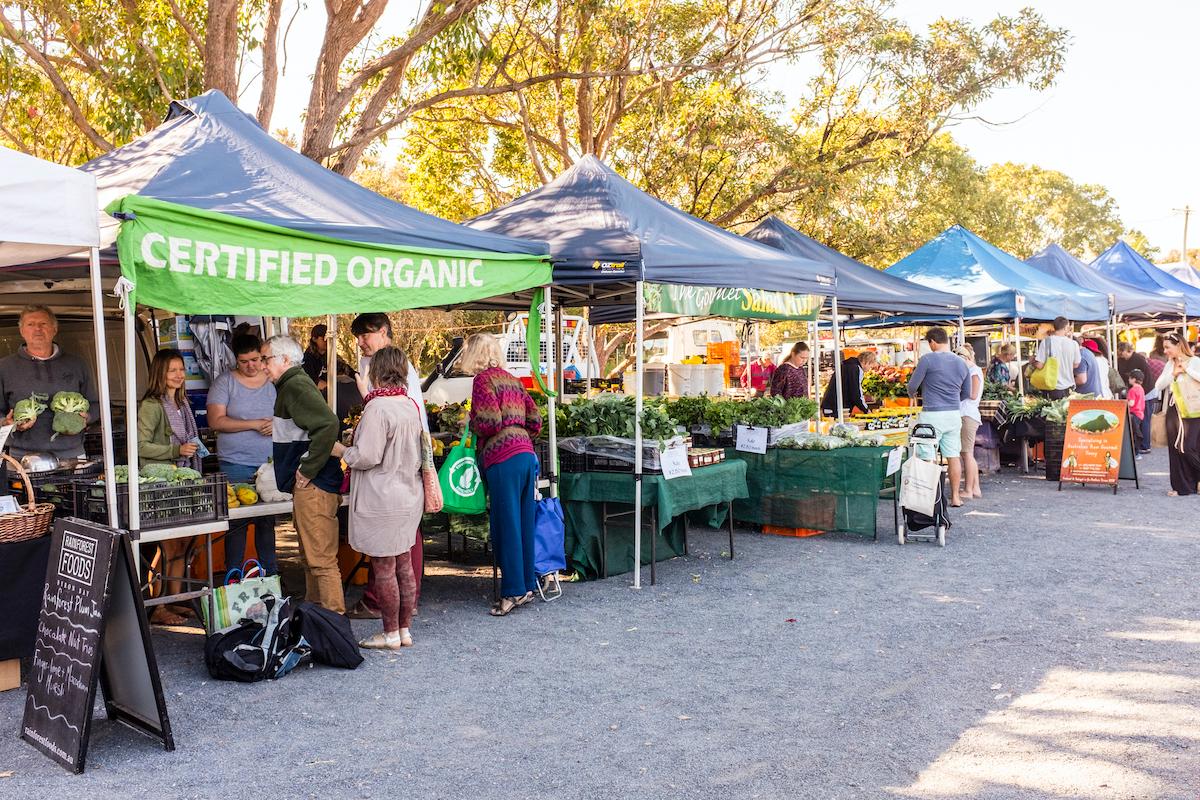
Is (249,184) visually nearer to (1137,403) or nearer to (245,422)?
(245,422)

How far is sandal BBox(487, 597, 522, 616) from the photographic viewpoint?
677 cm

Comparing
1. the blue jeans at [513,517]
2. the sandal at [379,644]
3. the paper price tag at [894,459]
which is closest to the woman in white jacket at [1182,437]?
the paper price tag at [894,459]

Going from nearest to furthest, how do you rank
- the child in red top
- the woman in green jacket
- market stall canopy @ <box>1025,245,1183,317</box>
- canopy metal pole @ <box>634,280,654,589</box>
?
the woman in green jacket < canopy metal pole @ <box>634,280,654,589</box> < the child in red top < market stall canopy @ <box>1025,245,1183,317</box>

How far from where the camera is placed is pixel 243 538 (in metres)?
6.38

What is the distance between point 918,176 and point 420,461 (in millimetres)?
27574

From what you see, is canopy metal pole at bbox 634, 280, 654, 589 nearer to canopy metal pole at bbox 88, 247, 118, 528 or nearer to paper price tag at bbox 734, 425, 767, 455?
paper price tag at bbox 734, 425, 767, 455

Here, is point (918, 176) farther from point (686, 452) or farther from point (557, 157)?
point (686, 452)

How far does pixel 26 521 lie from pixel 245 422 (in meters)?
1.71

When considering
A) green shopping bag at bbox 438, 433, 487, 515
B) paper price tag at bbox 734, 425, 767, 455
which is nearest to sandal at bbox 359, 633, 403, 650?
green shopping bag at bbox 438, 433, 487, 515

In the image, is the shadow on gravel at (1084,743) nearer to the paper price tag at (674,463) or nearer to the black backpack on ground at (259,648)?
the paper price tag at (674,463)

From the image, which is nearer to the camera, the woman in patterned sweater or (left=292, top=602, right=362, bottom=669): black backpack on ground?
(left=292, top=602, right=362, bottom=669): black backpack on ground

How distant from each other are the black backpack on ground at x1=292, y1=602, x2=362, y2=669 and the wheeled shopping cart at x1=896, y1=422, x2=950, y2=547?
5.23 metres

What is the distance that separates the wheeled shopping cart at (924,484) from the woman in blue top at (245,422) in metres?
5.33

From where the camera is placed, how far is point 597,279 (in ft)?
24.1
